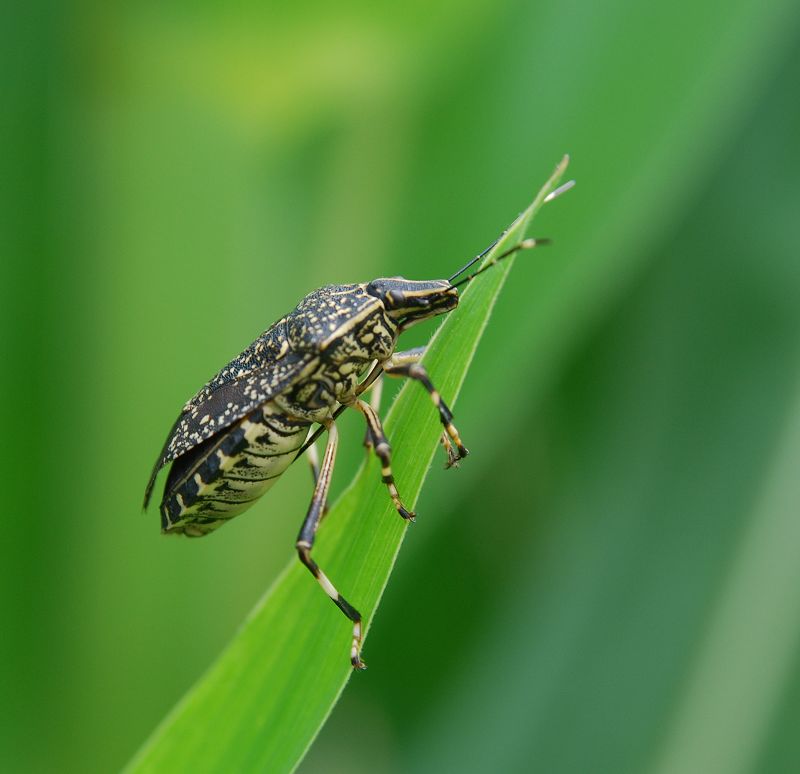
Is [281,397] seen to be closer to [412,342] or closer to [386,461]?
[386,461]

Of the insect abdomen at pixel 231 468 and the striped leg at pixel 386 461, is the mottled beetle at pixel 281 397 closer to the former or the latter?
the insect abdomen at pixel 231 468

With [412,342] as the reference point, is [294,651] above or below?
below

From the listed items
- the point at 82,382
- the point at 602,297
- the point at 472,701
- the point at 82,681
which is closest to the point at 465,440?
the point at 602,297

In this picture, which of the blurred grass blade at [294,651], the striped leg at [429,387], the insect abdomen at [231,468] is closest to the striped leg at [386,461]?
the blurred grass blade at [294,651]

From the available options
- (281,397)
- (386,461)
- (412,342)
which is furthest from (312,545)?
(412,342)

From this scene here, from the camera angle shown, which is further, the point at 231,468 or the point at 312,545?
the point at 231,468

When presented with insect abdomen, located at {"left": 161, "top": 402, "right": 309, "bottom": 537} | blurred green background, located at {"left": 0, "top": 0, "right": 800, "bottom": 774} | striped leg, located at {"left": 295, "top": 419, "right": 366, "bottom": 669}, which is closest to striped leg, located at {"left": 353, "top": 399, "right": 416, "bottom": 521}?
striped leg, located at {"left": 295, "top": 419, "right": 366, "bottom": 669}

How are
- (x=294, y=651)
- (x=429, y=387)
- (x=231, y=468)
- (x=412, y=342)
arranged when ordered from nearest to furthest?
(x=294, y=651), (x=429, y=387), (x=231, y=468), (x=412, y=342)
